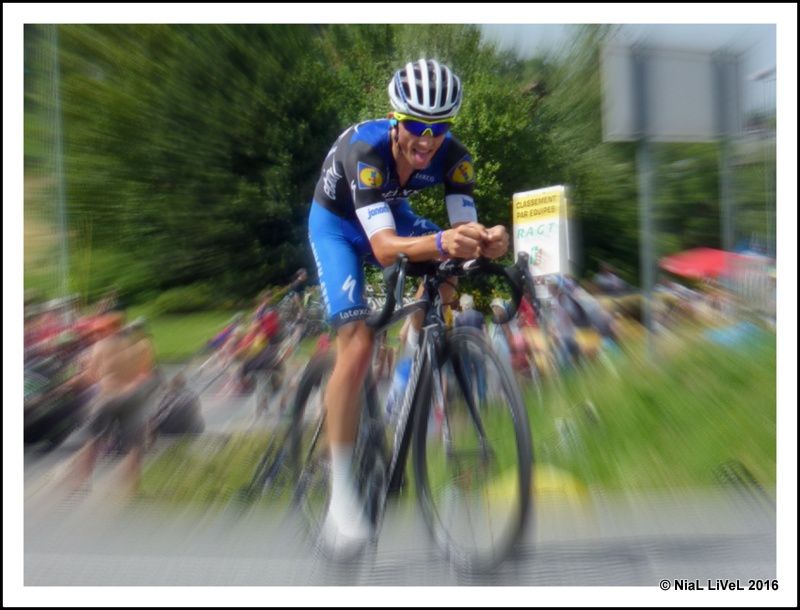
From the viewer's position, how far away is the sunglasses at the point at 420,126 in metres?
3.30

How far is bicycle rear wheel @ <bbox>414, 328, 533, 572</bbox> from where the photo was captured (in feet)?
10.1

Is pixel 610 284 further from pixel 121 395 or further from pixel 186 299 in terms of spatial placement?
pixel 121 395

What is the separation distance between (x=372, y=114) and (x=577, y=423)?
4474 millimetres

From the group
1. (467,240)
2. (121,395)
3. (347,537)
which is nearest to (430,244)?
(467,240)

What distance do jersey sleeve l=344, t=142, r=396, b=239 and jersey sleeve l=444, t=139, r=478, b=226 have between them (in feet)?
1.22

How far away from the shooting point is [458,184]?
369cm

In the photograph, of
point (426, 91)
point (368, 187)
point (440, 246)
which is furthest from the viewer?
point (368, 187)

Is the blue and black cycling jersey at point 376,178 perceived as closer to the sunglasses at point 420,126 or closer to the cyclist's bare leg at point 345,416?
the sunglasses at point 420,126

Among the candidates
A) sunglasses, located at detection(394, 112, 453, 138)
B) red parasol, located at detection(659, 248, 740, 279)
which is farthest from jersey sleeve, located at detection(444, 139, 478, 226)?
red parasol, located at detection(659, 248, 740, 279)

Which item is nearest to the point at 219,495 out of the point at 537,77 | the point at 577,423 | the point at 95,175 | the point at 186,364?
the point at 577,423

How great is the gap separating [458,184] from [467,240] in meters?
0.84

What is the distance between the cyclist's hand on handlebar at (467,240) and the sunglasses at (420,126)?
1.85ft

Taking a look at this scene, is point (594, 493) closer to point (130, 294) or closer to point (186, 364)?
point (186, 364)

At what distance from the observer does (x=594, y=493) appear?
169 inches
